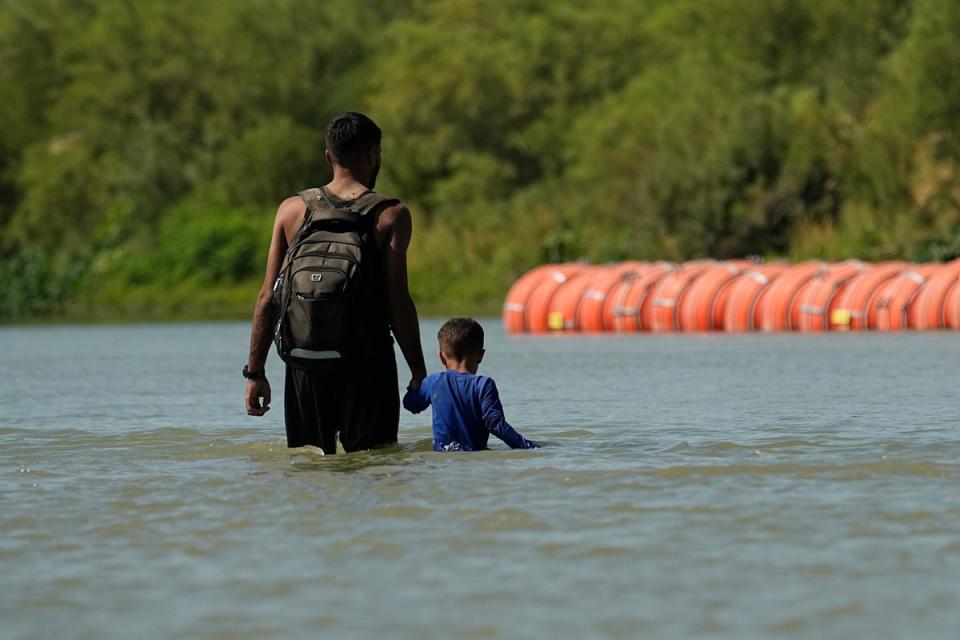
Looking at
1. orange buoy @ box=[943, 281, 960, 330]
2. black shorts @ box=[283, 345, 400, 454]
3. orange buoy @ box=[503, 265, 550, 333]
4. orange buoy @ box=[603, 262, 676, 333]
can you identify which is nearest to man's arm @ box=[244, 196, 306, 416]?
black shorts @ box=[283, 345, 400, 454]

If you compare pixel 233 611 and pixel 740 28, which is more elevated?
pixel 740 28

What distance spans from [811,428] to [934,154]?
3075 cm

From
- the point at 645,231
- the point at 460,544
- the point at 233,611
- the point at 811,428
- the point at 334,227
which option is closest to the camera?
the point at 233,611

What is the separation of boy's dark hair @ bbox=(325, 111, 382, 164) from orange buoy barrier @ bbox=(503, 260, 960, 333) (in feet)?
59.0

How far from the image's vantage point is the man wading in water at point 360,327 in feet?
27.0

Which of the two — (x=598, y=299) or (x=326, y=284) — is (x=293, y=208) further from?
(x=598, y=299)

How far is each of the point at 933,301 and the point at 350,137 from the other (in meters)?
18.6

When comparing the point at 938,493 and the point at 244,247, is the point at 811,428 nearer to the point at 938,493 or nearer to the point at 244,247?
the point at 938,493

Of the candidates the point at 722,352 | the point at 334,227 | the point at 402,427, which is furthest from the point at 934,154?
the point at 334,227

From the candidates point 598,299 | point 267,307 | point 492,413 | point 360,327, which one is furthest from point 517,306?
point 360,327

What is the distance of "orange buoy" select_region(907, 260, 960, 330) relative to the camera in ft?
83.3

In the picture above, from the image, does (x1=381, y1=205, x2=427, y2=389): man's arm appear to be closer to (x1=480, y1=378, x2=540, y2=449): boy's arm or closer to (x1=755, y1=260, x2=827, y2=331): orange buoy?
(x1=480, y1=378, x2=540, y2=449): boy's arm

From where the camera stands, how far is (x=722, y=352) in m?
21.1

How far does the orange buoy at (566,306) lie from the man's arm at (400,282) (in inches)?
849
